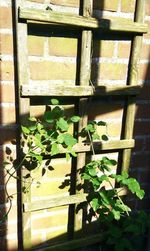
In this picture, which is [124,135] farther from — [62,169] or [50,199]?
[50,199]

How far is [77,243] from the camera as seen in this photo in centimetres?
178

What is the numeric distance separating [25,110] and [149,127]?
2.21ft

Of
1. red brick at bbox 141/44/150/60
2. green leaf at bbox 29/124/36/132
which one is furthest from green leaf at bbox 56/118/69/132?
red brick at bbox 141/44/150/60

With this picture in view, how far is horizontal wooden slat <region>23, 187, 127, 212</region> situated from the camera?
1.57 metres

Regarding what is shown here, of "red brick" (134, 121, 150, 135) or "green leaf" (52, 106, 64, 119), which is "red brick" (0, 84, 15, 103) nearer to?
"green leaf" (52, 106, 64, 119)

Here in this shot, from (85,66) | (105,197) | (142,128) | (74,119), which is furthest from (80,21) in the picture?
(105,197)

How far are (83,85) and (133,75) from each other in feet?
0.83

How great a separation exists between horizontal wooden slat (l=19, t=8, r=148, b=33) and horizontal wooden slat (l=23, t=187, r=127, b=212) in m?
0.83

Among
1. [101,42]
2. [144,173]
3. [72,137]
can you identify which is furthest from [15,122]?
[144,173]

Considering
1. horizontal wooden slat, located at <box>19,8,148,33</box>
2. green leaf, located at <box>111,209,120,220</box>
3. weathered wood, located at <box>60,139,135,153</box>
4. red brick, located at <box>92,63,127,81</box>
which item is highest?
horizontal wooden slat, located at <box>19,8,148,33</box>

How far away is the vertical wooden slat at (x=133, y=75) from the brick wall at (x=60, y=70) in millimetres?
33

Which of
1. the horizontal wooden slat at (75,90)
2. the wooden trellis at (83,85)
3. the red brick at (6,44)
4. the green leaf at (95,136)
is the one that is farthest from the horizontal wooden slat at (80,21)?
the green leaf at (95,136)

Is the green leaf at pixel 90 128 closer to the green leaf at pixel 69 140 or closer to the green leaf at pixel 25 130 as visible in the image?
the green leaf at pixel 69 140

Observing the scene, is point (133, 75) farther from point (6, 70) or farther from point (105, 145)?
point (6, 70)
